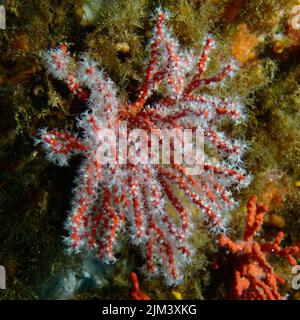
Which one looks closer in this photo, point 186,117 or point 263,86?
point 186,117

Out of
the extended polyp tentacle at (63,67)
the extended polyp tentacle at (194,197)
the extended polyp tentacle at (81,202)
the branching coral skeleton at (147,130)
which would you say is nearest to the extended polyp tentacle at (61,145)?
the branching coral skeleton at (147,130)

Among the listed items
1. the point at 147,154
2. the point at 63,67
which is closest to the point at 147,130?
the point at 147,154

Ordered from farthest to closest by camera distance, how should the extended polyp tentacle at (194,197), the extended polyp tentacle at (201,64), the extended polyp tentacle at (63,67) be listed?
the extended polyp tentacle at (194,197) < the extended polyp tentacle at (201,64) < the extended polyp tentacle at (63,67)

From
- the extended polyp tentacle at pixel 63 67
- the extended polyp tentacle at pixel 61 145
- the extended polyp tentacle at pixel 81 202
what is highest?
the extended polyp tentacle at pixel 63 67

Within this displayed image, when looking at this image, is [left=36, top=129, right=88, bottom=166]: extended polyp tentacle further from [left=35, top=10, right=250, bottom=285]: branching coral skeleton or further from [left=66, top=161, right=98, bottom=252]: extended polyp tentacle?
[left=66, top=161, right=98, bottom=252]: extended polyp tentacle

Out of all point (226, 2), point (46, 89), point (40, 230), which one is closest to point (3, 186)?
point (40, 230)

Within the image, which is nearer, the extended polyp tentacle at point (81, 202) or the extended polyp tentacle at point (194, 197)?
the extended polyp tentacle at point (81, 202)

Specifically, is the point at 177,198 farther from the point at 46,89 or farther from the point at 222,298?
the point at 222,298

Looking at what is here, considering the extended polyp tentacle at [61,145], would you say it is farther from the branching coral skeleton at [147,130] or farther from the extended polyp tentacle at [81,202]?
the extended polyp tentacle at [81,202]

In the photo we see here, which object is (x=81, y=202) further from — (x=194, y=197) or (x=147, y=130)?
(x=194, y=197)
